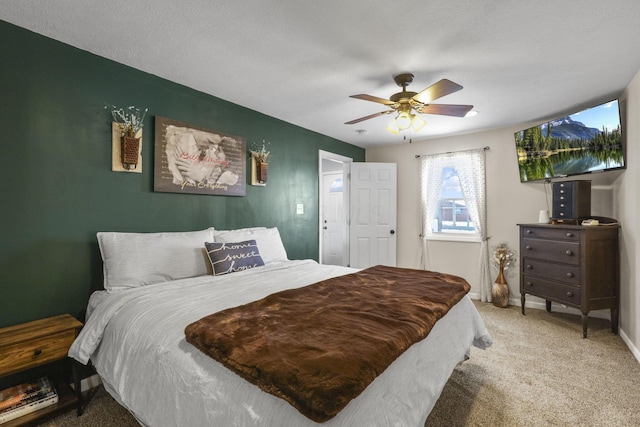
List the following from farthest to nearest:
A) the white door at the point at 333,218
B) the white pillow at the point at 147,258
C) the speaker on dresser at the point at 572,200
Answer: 1. the white door at the point at 333,218
2. the speaker on dresser at the point at 572,200
3. the white pillow at the point at 147,258

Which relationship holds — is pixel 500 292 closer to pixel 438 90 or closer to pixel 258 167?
pixel 438 90

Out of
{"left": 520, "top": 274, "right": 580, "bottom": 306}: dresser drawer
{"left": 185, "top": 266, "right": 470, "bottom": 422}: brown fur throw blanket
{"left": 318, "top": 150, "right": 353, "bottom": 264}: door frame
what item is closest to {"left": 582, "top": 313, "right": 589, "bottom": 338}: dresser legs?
{"left": 520, "top": 274, "right": 580, "bottom": 306}: dresser drawer

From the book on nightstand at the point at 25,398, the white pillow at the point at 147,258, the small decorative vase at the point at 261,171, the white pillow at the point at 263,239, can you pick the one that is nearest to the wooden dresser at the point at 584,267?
the white pillow at the point at 263,239

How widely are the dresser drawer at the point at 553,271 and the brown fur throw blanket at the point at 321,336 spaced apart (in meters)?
1.93

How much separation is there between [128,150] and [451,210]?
437 centimetres

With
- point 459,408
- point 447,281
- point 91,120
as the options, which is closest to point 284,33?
point 91,120

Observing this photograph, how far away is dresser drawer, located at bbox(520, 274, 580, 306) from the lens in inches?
121

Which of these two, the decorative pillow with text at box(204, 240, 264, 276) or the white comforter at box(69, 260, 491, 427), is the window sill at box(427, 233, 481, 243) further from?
the decorative pillow with text at box(204, 240, 264, 276)

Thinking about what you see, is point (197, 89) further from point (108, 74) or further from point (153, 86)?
point (108, 74)

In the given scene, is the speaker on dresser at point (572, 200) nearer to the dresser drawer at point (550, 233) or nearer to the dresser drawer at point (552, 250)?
the dresser drawer at point (550, 233)

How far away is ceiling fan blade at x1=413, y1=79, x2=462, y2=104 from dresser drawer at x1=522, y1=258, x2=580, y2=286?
2352mm

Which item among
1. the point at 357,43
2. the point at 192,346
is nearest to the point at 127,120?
the point at 357,43

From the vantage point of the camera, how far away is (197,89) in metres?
2.92

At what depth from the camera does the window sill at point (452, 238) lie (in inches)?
176
